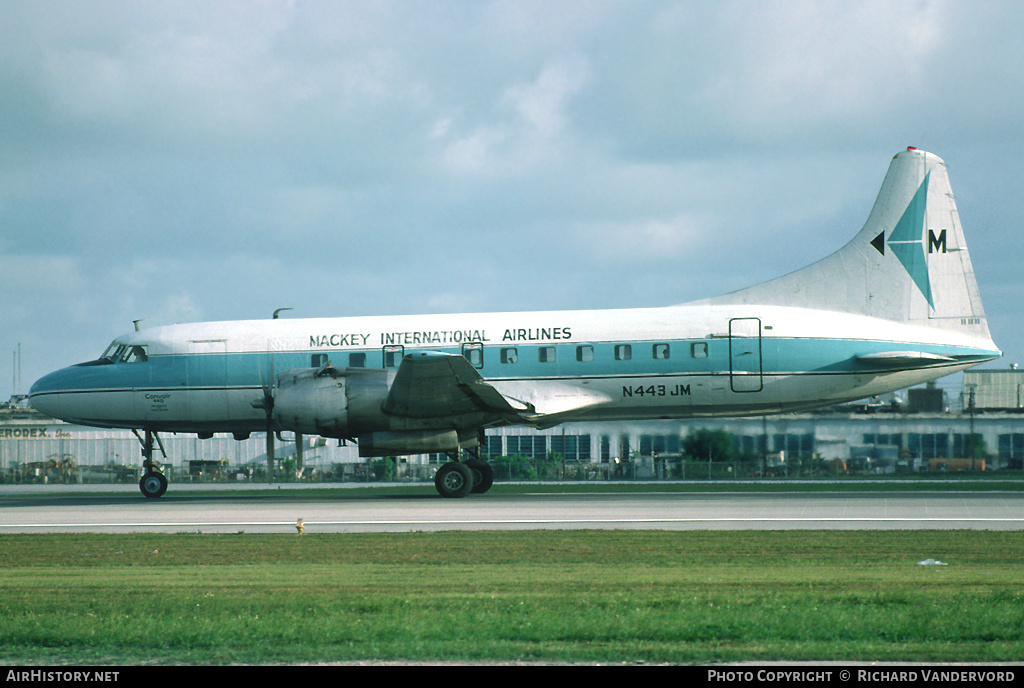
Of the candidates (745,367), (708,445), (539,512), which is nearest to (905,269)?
(745,367)

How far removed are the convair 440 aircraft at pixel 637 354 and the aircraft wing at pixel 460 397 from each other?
50 mm

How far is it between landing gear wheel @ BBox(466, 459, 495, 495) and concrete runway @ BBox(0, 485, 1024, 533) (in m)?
0.51

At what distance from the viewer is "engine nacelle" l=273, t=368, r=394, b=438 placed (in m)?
23.1

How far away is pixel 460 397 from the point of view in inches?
898

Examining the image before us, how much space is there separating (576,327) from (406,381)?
5043 mm

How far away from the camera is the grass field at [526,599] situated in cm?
779

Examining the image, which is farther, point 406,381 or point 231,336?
point 231,336

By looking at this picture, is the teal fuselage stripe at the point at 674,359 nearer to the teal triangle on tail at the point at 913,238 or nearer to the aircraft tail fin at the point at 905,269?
the aircraft tail fin at the point at 905,269

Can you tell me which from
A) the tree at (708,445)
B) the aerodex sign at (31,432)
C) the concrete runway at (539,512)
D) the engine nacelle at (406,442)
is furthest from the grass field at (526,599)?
the aerodex sign at (31,432)

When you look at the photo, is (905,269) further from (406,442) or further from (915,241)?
(406,442)

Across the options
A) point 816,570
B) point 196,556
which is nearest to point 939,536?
point 816,570

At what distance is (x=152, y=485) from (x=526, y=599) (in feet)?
66.4

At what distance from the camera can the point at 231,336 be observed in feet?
86.0
